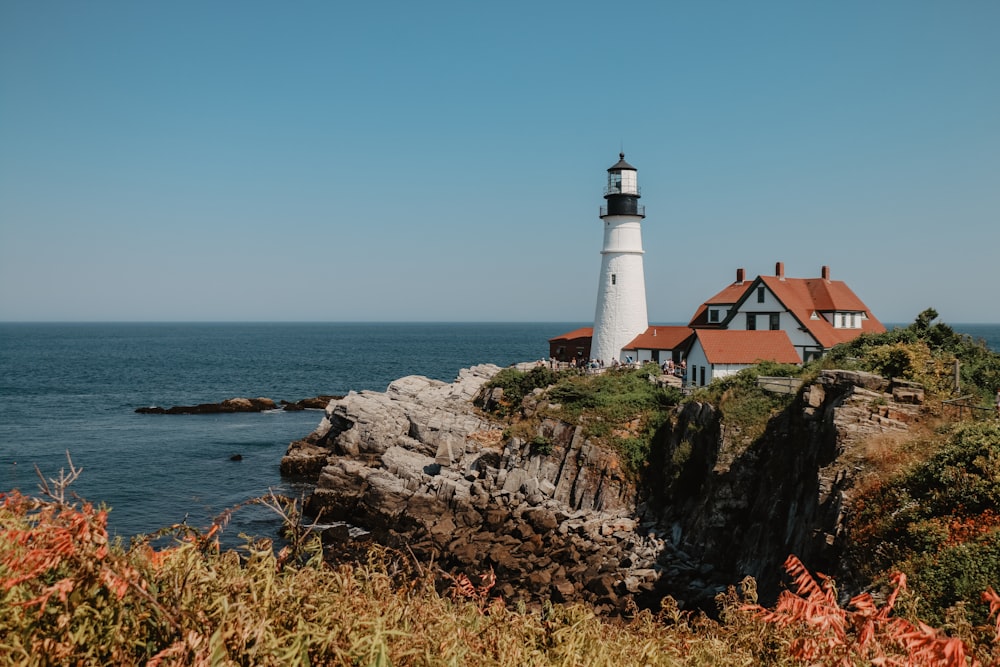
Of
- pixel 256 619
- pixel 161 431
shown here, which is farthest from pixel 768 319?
pixel 256 619

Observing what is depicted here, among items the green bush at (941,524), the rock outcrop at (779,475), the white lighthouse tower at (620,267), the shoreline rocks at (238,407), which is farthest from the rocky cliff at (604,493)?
the shoreline rocks at (238,407)

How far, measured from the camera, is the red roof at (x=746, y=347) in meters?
37.7

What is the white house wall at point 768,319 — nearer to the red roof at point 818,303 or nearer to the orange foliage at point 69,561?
the red roof at point 818,303

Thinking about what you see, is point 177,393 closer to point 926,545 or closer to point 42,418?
point 42,418

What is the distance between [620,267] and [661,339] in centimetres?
547

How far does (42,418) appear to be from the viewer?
181 feet

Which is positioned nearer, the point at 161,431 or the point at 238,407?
A: the point at 161,431

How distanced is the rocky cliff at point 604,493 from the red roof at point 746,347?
20.2 ft

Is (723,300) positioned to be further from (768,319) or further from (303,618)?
(303,618)

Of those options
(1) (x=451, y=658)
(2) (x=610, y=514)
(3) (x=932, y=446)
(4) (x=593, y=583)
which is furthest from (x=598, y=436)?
(1) (x=451, y=658)

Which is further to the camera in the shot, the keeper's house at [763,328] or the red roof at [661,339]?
the red roof at [661,339]

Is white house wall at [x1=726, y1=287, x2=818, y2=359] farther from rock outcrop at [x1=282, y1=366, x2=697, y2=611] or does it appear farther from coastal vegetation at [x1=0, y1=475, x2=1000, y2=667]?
coastal vegetation at [x1=0, y1=475, x2=1000, y2=667]

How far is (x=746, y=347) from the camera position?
38.4 meters

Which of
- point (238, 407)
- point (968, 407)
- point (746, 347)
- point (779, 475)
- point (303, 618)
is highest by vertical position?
point (746, 347)
